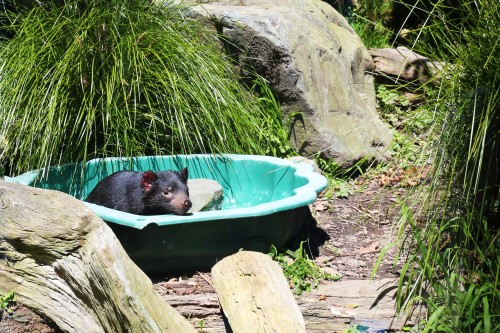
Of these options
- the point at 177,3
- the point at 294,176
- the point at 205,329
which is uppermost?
the point at 177,3

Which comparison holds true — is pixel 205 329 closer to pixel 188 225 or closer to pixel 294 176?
pixel 188 225

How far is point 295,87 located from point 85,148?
73.8 inches

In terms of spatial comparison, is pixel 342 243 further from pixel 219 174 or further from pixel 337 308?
pixel 337 308

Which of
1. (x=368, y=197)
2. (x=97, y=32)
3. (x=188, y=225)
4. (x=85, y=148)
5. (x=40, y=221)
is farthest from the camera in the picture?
(x=368, y=197)

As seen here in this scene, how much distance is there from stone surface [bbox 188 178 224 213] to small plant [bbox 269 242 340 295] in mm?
543

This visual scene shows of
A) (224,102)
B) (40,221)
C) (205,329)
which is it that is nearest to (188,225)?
(205,329)

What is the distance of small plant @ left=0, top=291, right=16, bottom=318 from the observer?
3.64m

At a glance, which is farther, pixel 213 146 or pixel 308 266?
pixel 213 146

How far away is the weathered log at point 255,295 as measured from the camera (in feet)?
11.2

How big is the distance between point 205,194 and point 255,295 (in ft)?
4.11

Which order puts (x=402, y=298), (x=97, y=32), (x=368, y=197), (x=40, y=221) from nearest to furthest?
(x=40, y=221)
(x=402, y=298)
(x=97, y=32)
(x=368, y=197)

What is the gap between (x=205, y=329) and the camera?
3.73 metres

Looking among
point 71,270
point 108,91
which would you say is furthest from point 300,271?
point 108,91

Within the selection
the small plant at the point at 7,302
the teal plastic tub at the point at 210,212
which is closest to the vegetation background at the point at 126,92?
the teal plastic tub at the point at 210,212
